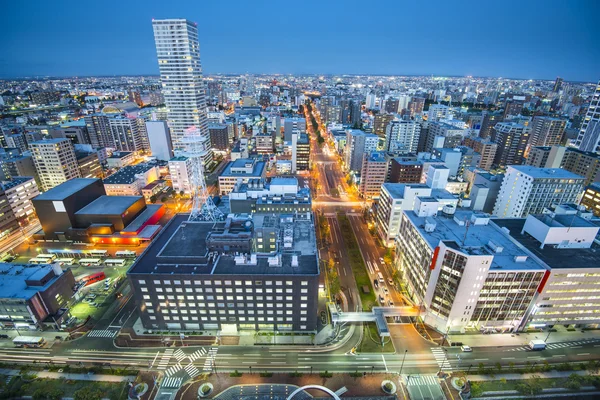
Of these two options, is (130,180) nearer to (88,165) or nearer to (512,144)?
(88,165)

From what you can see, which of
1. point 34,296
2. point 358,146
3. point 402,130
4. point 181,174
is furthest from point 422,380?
point 402,130

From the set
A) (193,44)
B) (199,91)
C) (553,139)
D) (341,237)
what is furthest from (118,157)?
(553,139)

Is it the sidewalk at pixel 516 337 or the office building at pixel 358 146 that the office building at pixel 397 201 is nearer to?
the sidewalk at pixel 516 337

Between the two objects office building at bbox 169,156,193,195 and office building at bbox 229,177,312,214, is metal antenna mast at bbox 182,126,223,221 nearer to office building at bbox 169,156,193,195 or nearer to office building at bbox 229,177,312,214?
office building at bbox 229,177,312,214

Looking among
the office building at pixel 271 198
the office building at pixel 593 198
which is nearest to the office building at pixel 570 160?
the office building at pixel 593 198

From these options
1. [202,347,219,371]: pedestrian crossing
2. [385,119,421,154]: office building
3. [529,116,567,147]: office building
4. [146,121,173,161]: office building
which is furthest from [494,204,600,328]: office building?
[146,121,173,161]: office building

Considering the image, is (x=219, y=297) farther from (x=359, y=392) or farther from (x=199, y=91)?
(x=199, y=91)

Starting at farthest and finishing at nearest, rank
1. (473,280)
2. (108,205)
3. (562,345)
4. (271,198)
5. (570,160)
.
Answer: (570,160)
(108,205)
(271,198)
(562,345)
(473,280)
